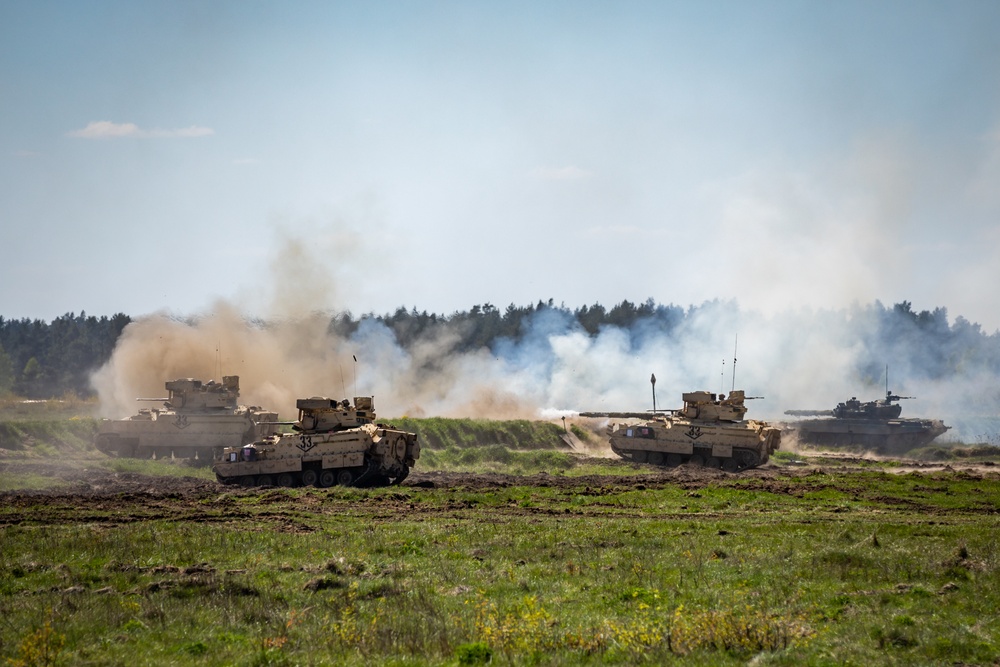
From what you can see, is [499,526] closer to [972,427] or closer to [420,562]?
[420,562]

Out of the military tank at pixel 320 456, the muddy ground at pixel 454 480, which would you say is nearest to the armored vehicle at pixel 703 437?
the muddy ground at pixel 454 480

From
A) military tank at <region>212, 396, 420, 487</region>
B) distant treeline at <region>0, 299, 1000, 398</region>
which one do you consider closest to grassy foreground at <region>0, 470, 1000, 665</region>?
military tank at <region>212, 396, 420, 487</region>

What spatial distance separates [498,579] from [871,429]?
4789 centimetres

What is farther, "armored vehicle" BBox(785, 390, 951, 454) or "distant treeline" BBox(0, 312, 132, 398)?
"distant treeline" BBox(0, 312, 132, 398)

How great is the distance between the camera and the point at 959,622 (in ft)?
45.1

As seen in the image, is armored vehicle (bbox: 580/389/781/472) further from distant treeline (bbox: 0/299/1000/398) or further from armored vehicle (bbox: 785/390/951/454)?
distant treeline (bbox: 0/299/1000/398)

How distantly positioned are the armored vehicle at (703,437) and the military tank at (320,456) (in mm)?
13665

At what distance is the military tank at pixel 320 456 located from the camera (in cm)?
3594

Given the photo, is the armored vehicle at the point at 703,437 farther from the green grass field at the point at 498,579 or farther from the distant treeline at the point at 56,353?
the distant treeline at the point at 56,353

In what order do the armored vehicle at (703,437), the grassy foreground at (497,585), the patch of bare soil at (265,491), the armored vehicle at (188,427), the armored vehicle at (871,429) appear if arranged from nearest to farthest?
the grassy foreground at (497,585), the patch of bare soil at (265,491), the armored vehicle at (703,437), the armored vehicle at (188,427), the armored vehicle at (871,429)

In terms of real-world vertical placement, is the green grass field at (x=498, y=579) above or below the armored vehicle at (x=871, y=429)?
below

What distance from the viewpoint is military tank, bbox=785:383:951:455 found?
59094mm

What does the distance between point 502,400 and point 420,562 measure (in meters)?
51.4

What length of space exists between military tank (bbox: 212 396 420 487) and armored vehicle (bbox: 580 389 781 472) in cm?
1366
